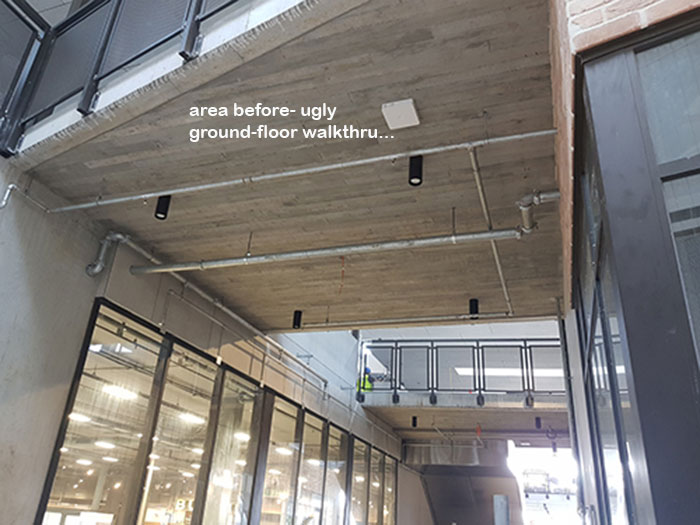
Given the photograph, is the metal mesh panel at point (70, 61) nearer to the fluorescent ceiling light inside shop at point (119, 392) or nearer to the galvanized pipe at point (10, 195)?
the galvanized pipe at point (10, 195)

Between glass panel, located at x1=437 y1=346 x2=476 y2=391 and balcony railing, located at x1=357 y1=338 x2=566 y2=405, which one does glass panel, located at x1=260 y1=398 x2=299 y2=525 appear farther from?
glass panel, located at x1=437 y1=346 x2=476 y2=391

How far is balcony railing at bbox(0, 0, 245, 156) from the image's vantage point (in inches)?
154

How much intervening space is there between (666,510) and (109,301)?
16.2ft

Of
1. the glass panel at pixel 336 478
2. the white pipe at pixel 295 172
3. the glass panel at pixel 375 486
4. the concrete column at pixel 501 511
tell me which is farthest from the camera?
the glass panel at pixel 375 486

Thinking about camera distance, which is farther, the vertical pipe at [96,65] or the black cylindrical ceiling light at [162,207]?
the black cylindrical ceiling light at [162,207]

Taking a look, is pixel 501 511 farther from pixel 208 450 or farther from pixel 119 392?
pixel 119 392

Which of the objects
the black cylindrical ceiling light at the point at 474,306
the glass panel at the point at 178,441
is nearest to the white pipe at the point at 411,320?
the black cylindrical ceiling light at the point at 474,306

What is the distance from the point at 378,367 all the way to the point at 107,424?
26.0 ft

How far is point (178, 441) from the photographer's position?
239 inches

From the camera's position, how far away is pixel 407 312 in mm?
6867

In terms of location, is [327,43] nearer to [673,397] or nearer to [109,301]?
[673,397]

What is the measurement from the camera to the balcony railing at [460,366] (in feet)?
36.1

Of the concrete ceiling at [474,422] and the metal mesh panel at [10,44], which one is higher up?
the metal mesh panel at [10,44]

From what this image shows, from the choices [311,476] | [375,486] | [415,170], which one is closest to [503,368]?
[375,486]
